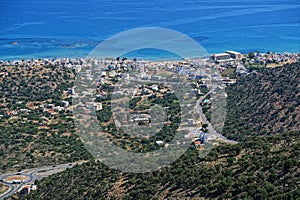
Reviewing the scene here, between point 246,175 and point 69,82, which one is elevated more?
point 69,82

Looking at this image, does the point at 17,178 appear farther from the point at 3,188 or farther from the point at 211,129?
the point at 211,129

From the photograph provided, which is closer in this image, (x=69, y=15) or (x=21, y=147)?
(x=21, y=147)

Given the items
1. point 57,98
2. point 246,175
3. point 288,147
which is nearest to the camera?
point 246,175

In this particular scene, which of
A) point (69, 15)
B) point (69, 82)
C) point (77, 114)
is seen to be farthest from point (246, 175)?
point (69, 15)

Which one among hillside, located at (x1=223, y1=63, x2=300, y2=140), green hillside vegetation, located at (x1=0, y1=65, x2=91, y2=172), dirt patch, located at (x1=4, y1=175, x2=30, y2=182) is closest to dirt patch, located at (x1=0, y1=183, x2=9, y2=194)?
dirt patch, located at (x1=4, y1=175, x2=30, y2=182)

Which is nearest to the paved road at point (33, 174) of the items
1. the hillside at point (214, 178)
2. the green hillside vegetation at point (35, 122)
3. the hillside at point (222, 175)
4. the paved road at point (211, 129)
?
the green hillside vegetation at point (35, 122)

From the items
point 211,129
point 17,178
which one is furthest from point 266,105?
point 17,178

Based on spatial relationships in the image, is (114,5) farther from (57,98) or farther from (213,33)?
(57,98)
